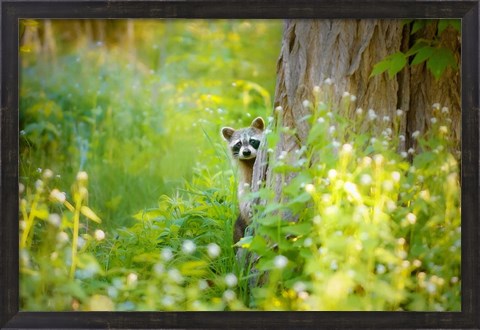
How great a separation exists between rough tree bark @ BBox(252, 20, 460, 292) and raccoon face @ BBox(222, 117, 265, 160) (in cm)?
102

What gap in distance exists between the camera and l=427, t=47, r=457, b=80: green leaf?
3557 millimetres

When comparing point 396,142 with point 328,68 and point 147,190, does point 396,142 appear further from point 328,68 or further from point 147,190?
point 147,190

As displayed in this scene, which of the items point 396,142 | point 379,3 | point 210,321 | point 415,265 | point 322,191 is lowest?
point 210,321

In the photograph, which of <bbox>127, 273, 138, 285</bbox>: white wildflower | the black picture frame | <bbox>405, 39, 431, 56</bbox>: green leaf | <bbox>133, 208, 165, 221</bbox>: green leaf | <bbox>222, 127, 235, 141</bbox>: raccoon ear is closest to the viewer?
the black picture frame

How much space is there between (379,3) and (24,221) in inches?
74.5

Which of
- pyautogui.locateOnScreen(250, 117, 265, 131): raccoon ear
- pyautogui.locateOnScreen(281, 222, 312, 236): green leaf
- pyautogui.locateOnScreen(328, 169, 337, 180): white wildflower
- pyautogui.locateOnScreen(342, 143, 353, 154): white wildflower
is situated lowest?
pyautogui.locateOnScreen(281, 222, 312, 236): green leaf

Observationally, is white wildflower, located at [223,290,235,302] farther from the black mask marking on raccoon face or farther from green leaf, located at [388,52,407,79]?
the black mask marking on raccoon face

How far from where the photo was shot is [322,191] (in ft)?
11.4

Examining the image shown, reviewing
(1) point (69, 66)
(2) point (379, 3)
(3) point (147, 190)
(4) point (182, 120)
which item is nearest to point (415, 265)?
(2) point (379, 3)

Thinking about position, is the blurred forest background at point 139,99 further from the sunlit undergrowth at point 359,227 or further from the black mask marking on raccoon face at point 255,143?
the sunlit undergrowth at point 359,227

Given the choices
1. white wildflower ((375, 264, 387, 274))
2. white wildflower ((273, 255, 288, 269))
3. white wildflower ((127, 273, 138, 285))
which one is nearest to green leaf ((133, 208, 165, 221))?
white wildflower ((127, 273, 138, 285))

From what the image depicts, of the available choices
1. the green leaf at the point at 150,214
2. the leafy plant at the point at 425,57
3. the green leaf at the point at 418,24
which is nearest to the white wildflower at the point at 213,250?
the green leaf at the point at 150,214

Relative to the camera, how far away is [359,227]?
3379 millimetres

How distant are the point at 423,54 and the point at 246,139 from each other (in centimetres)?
163
